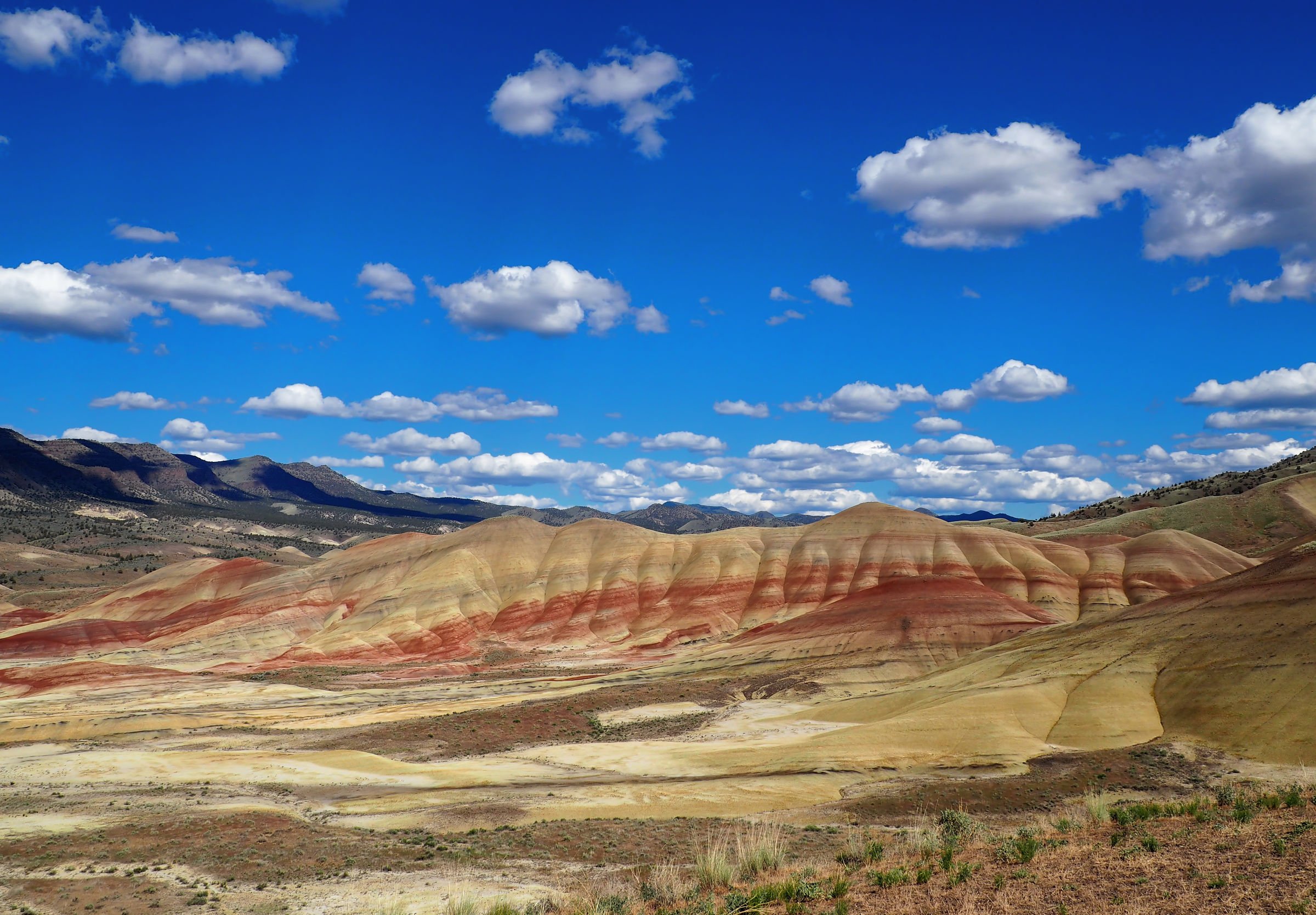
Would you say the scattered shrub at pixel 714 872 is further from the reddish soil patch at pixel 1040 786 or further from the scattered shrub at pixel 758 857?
the reddish soil patch at pixel 1040 786

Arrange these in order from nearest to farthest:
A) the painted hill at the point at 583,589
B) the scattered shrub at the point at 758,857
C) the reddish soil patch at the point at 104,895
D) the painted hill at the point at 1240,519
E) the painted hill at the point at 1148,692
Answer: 1. the scattered shrub at the point at 758,857
2. the reddish soil patch at the point at 104,895
3. the painted hill at the point at 1148,692
4. the painted hill at the point at 583,589
5. the painted hill at the point at 1240,519

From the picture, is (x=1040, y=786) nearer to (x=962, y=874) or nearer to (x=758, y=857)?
(x=758, y=857)

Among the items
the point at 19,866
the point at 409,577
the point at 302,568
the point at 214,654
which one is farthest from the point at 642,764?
the point at 302,568

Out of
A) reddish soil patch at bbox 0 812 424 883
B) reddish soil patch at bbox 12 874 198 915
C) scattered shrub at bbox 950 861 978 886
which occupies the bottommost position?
reddish soil patch at bbox 0 812 424 883

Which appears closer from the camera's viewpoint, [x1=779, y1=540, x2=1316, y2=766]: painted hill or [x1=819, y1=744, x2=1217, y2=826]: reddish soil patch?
[x1=819, y1=744, x2=1217, y2=826]: reddish soil patch

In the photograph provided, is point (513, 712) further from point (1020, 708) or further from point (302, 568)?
point (302, 568)

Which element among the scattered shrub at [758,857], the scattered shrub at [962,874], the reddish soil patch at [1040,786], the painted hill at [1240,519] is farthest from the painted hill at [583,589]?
the scattered shrub at [962,874]

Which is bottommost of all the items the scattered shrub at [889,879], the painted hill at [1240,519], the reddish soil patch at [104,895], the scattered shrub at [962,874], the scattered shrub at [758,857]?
the reddish soil patch at [104,895]

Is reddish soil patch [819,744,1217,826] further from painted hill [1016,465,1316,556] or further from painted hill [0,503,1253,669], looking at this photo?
painted hill [1016,465,1316,556]

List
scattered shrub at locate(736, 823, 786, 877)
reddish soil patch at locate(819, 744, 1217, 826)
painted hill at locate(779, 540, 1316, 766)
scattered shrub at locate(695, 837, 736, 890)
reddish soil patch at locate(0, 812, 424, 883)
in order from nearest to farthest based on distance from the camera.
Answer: scattered shrub at locate(695, 837, 736, 890) < scattered shrub at locate(736, 823, 786, 877) < reddish soil patch at locate(0, 812, 424, 883) < reddish soil patch at locate(819, 744, 1217, 826) < painted hill at locate(779, 540, 1316, 766)

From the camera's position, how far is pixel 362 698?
72.7 metres

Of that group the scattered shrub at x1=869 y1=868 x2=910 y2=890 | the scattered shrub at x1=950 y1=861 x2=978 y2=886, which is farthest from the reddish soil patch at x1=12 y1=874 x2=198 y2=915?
the scattered shrub at x1=950 y1=861 x2=978 y2=886

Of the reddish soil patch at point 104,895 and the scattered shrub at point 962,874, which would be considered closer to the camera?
the scattered shrub at point 962,874

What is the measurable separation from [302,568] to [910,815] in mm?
120037
